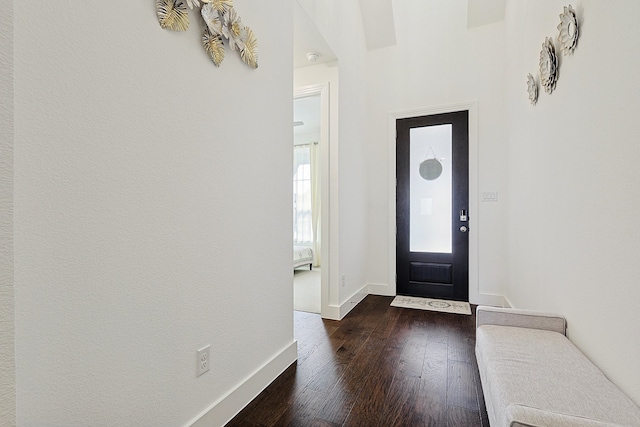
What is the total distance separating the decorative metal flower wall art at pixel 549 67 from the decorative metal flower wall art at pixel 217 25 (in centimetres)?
171

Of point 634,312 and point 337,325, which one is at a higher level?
point 634,312

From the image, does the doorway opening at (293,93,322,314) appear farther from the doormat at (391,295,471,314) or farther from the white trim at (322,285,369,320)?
the doormat at (391,295,471,314)

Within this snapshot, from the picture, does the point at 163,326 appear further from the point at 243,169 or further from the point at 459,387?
the point at 459,387

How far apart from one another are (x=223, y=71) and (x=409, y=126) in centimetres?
280

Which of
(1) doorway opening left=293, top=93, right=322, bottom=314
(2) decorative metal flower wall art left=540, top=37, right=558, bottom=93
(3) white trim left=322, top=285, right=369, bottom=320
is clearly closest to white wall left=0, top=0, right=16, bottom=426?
(2) decorative metal flower wall art left=540, top=37, right=558, bottom=93

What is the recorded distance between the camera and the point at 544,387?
116 cm

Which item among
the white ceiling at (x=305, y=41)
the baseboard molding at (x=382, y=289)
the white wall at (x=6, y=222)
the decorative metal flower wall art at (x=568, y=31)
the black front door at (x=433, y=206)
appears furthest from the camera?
the baseboard molding at (x=382, y=289)

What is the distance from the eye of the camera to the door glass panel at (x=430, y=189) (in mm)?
3660

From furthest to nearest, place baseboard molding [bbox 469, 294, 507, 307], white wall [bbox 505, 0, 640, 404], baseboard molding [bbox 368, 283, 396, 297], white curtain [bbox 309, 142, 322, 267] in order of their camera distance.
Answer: white curtain [bbox 309, 142, 322, 267], baseboard molding [bbox 368, 283, 396, 297], baseboard molding [bbox 469, 294, 507, 307], white wall [bbox 505, 0, 640, 404]

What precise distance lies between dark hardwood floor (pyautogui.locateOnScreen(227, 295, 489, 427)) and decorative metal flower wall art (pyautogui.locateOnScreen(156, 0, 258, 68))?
69.4 inches

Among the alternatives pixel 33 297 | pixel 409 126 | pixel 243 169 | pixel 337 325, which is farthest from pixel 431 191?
pixel 33 297

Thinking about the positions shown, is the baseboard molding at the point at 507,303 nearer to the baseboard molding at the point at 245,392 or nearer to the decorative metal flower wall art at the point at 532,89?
the decorative metal flower wall art at the point at 532,89

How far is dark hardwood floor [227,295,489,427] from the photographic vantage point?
5.13ft

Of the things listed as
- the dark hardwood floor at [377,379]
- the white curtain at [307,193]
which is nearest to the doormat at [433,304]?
the dark hardwood floor at [377,379]
